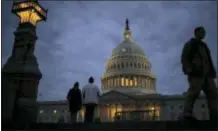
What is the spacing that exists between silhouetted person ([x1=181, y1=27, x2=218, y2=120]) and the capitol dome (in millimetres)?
67003

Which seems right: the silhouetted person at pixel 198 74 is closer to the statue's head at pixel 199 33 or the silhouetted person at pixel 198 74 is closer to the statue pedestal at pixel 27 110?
the statue's head at pixel 199 33

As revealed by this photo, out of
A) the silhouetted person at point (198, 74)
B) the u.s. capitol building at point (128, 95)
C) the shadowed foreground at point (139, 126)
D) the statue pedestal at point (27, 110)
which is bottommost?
the shadowed foreground at point (139, 126)

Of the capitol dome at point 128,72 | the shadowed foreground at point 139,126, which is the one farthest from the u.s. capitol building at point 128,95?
the shadowed foreground at point 139,126

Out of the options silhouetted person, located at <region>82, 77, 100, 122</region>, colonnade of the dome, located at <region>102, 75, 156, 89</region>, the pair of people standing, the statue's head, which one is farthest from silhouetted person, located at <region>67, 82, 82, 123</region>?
colonnade of the dome, located at <region>102, 75, 156, 89</region>

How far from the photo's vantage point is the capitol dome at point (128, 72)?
252 feet

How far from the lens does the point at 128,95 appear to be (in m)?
68.0

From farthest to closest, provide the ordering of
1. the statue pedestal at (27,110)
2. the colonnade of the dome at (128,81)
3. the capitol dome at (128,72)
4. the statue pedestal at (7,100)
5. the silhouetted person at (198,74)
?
the colonnade of the dome at (128,81)
the capitol dome at (128,72)
the statue pedestal at (27,110)
the statue pedestal at (7,100)
the silhouetted person at (198,74)

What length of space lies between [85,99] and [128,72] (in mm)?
67274

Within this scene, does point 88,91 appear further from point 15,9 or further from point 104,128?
point 15,9

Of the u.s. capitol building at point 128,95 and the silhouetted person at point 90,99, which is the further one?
the u.s. capitol building at point 128,95

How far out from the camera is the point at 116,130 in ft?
20.7

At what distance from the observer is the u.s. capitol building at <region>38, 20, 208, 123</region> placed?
66.2m

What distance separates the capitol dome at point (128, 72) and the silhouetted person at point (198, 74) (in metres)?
67.0

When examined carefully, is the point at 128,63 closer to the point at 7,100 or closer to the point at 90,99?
the point at 90,99
